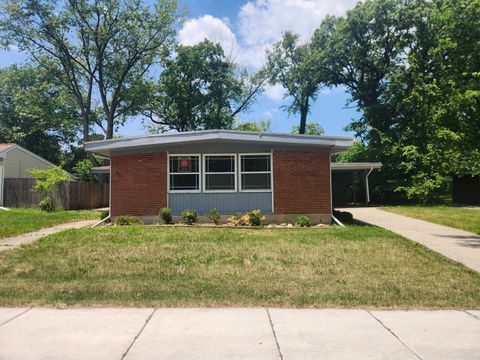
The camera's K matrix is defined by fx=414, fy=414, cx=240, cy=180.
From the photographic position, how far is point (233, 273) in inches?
290

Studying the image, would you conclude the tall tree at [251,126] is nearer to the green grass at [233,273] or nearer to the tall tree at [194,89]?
the tall tree at [194,89]

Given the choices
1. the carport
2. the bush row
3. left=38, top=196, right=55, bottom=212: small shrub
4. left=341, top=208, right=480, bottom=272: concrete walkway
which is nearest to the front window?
the bush row

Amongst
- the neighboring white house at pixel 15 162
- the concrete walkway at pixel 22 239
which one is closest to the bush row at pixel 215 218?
the concrete walkway at pixel 22 239

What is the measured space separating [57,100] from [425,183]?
99.5 ft

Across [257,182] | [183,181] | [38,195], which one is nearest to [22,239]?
[183,181]

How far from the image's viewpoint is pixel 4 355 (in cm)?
397

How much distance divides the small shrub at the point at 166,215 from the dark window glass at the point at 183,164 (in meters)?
1.62

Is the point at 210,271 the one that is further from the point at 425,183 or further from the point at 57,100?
the point at 57,100

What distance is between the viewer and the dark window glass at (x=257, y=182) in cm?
1514

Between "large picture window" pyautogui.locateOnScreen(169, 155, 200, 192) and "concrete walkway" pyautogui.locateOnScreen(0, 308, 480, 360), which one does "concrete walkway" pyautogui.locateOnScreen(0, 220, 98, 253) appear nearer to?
"large picture window" pyautogui.locateOnScreen(169, 155, 200, 192)

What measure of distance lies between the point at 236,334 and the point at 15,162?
2808 centimetres

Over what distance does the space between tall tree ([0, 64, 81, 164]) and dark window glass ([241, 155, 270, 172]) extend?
26570 mm

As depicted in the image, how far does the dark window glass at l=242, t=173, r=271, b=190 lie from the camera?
15.1 m

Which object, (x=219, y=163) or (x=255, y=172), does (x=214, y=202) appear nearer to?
(x=219, y=163)
